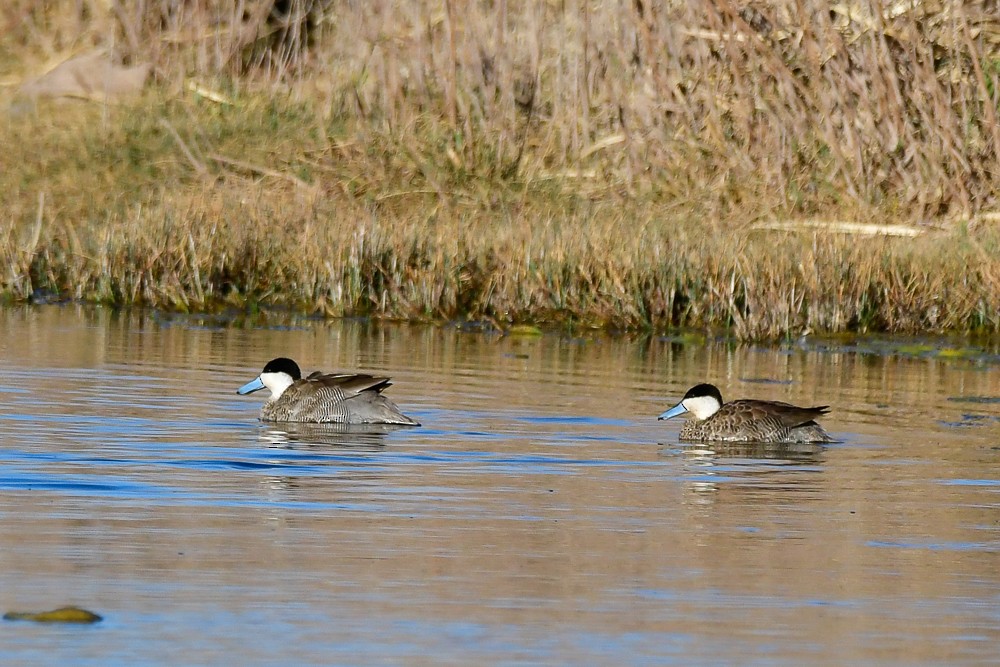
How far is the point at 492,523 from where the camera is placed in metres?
7.73

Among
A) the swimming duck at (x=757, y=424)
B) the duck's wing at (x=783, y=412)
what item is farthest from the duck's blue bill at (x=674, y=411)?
the duck's wing at (x=783, y=412)

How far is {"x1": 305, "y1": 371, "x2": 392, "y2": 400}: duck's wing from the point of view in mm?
10945

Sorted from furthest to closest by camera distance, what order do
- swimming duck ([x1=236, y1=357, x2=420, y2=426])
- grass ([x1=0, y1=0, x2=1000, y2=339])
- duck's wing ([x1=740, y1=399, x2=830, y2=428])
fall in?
grass ([x1=0, y1=0, x2=1000, y2=339])
swimming duck ([x1=236, y1=357, x2=420, y2=426])
duck's wing ([x1=740, y1=399, x2=830, y2=428])

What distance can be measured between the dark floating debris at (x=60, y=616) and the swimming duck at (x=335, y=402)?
16.6 ft

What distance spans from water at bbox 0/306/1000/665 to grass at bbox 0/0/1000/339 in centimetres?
290

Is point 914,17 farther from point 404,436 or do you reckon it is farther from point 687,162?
point 404,436

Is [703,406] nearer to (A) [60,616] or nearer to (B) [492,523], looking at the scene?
(B) [492,523]

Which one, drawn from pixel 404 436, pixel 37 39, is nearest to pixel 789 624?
pixel 404 436

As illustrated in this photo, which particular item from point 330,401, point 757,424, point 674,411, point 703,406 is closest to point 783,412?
point 757,424

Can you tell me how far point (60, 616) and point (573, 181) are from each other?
15.1m

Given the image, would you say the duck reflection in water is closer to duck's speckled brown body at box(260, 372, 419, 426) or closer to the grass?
duck's speckled brown body at box(260, 372, 419, 426)

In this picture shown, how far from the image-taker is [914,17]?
18688 millimetres

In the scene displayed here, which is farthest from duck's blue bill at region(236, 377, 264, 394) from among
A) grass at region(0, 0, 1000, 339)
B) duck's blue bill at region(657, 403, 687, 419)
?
grass at region(0, 0, 1000, 339)

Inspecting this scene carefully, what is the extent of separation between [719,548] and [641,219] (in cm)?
1182
